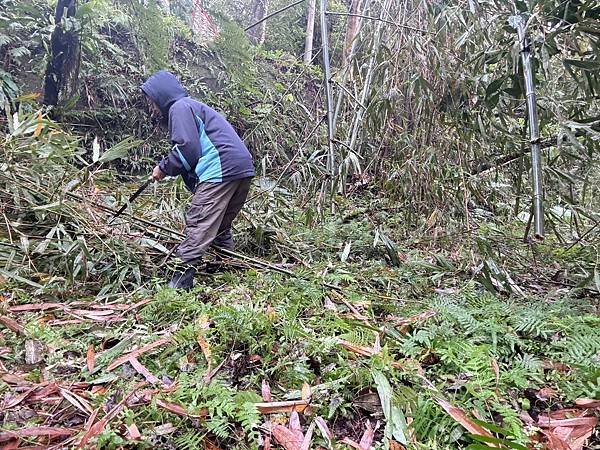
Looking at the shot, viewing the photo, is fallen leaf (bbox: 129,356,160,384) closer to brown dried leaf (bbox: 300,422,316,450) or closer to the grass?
the grass

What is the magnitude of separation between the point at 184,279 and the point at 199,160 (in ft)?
2.59

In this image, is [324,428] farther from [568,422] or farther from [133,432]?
[568,422]

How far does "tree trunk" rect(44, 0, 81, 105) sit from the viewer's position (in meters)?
4.09

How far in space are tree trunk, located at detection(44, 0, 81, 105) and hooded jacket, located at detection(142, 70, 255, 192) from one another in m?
1.66

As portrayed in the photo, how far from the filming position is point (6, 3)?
4.54 metres

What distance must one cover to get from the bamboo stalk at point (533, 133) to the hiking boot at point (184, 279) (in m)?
1.91

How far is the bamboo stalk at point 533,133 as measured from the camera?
2.26m

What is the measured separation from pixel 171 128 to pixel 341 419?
2.16m

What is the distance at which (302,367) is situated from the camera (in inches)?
66.4

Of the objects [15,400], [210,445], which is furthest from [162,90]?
[210,445]

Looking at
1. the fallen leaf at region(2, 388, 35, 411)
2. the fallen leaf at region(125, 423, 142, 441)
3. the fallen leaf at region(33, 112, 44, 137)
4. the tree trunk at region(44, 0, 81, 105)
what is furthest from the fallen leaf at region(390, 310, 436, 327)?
the tree trunk at region(44, 0, 81, 105)

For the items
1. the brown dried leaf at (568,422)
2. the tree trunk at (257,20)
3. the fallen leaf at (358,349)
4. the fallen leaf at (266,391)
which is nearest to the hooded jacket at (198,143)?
the fallen leaf at (358,349)

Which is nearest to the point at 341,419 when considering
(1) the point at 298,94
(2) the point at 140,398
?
(2) the point at 140,398

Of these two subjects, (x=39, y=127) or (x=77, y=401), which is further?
(x=39, y=127)
